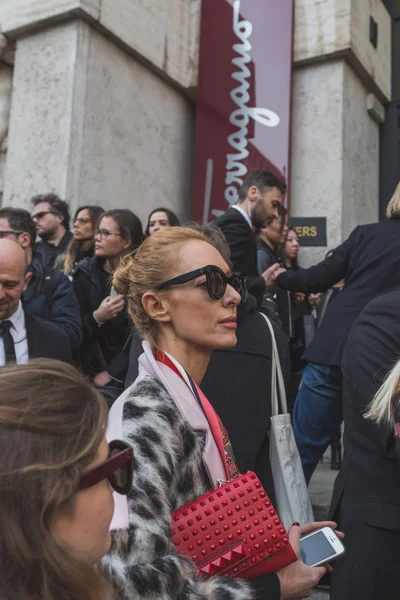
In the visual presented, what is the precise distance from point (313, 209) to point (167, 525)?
6.22m

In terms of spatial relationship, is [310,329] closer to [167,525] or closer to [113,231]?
[113,231]

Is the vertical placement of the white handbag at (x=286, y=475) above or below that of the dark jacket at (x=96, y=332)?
below

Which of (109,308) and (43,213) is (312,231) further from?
(109,308)

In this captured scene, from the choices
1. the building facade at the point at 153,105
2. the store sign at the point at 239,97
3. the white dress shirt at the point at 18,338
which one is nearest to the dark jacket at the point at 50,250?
the building facade at the point at 153,105

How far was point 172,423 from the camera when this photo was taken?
5.13 feet

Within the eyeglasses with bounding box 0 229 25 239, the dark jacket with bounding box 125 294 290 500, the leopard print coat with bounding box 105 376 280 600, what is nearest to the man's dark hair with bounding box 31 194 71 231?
the eyeglasses with bounding box 0 229 25 239

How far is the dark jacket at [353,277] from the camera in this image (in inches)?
138

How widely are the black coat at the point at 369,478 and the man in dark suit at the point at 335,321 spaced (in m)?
1.43

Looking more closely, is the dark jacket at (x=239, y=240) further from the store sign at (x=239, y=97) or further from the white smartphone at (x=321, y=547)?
the store sign at (x=239, y=97)

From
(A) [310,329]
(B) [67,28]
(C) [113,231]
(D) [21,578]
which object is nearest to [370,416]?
(D) [21,578]

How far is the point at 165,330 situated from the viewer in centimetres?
202

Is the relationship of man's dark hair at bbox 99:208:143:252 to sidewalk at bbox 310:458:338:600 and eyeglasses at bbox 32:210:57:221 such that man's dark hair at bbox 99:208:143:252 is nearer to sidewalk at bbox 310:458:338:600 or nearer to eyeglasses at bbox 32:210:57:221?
eyeglasses at bbox 32:210:57:221

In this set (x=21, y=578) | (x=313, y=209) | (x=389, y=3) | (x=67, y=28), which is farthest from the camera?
(x=389, y=3)

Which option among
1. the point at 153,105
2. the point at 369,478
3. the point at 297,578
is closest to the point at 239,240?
the point at 369,478
